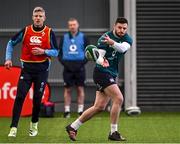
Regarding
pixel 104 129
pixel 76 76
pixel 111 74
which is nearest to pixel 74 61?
pixel 76 76

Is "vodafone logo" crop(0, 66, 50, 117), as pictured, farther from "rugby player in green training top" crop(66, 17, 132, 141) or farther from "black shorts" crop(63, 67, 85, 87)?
"rugby player in green training top" crop(66, 17, 132, 141)

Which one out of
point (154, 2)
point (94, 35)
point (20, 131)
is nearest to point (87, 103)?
point (94, 35)

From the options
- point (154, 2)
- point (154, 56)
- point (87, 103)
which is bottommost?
point (87, 103)

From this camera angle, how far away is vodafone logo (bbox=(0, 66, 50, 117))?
1650 cm

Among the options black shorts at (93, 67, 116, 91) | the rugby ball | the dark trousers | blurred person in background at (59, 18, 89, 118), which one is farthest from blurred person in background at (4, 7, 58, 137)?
the rugby ball

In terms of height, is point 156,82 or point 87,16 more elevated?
point 87,16

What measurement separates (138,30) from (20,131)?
5.88m

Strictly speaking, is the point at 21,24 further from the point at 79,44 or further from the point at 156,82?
the point at 156,82

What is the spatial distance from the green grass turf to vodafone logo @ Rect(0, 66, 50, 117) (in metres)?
0.41

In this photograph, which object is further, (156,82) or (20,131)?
(156,82)

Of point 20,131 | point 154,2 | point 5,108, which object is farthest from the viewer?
point 154,2

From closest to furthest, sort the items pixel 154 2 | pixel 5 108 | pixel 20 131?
pixel 20 131 < pixel 5 108 < pixel 154 2

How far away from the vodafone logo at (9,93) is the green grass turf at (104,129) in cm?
41

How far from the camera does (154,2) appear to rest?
Answer: 18266 mm
